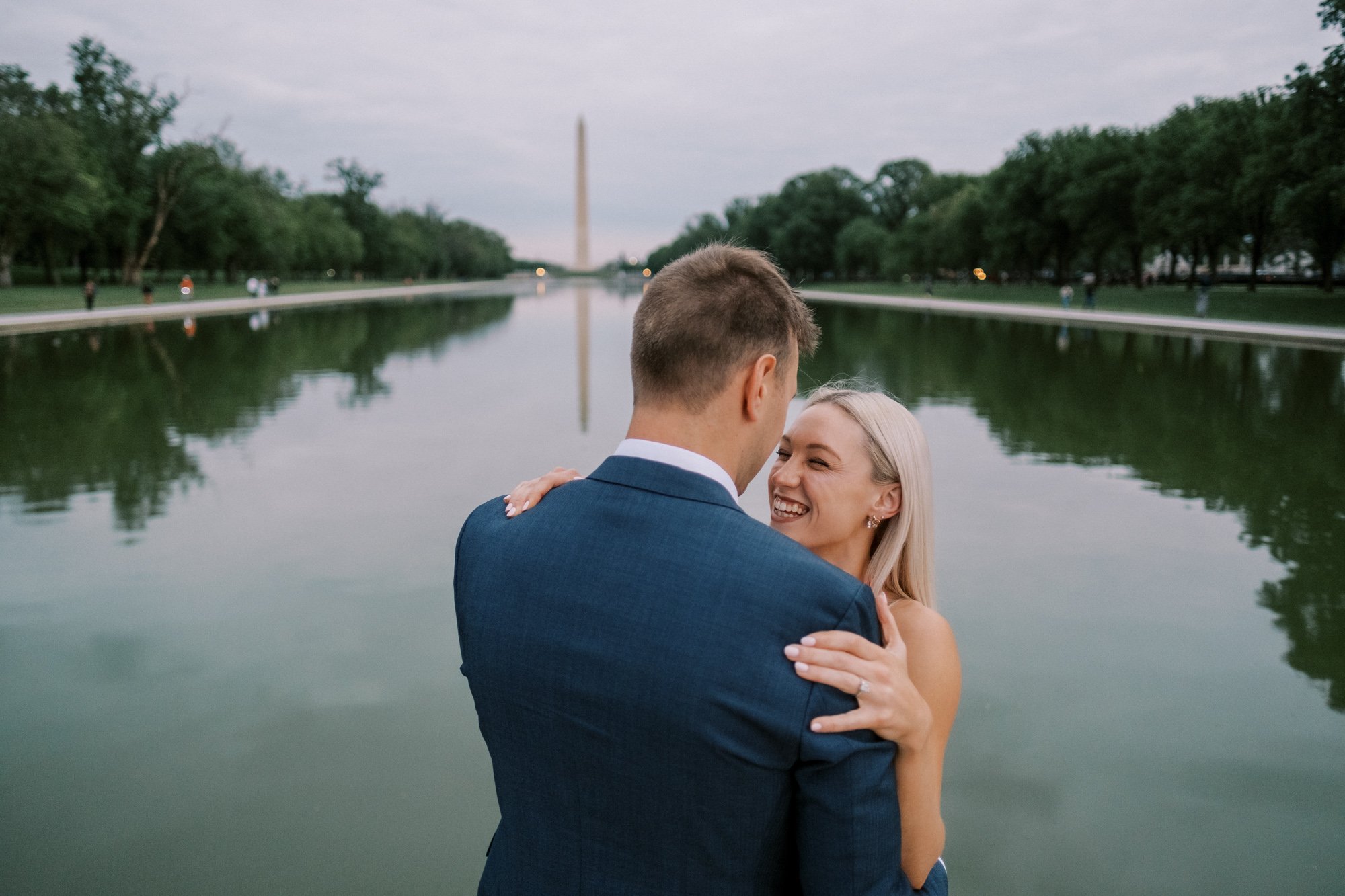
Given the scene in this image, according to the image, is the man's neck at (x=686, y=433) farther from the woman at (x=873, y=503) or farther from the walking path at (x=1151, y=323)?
the walking path at (x=1151, y=323)

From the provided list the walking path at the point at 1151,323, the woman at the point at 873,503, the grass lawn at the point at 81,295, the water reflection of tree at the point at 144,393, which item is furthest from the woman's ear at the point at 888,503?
the grass lawn at the point at 81,295

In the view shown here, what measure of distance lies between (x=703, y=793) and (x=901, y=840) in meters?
0.45

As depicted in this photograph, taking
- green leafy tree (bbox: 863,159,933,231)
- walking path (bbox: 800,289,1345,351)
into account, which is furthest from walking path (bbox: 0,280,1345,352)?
green leafy tree (bbox: 863,159,933,231)

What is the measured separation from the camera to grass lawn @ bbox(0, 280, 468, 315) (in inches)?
1559

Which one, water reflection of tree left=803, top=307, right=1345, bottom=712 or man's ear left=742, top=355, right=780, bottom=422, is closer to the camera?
man's ear left=742, top=355, right=780, bottom=422

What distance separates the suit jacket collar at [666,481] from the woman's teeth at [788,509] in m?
0.91

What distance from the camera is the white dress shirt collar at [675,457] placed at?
1619 millimetres

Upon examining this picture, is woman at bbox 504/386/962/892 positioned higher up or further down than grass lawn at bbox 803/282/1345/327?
further down

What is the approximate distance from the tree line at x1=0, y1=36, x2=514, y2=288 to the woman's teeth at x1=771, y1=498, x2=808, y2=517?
54601mm

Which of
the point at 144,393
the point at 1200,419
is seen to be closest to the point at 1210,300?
the point at 1200,419

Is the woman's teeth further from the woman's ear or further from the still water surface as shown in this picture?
the still water surface

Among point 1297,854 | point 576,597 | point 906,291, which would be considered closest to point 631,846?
point 576,597

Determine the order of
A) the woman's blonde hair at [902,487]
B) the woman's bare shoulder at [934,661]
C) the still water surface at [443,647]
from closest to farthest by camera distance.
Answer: the woman's bare shoulder at [934,661], the woman's blonde hair at [902,487], the still water surface at [443,647]

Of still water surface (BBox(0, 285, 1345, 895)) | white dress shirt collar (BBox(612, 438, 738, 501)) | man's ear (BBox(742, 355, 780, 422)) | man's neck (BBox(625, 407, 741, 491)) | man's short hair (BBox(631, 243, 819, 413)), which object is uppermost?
man's short hair (BBox(631, 243, 819, 413))
